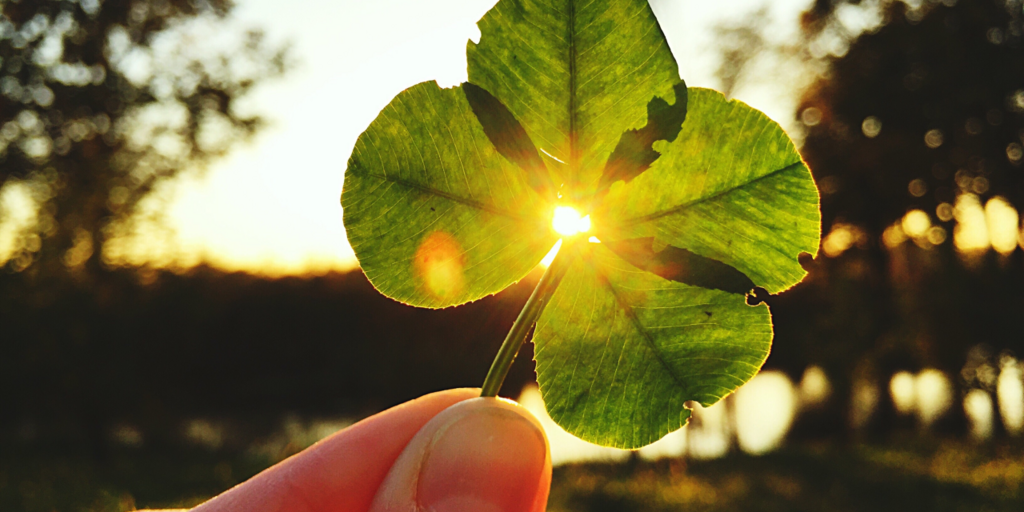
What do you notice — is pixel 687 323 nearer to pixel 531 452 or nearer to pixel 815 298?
pixel 531 452

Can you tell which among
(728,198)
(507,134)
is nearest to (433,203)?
(507,134)

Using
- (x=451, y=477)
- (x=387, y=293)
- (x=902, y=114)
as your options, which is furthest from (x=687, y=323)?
(x=902, y=114)

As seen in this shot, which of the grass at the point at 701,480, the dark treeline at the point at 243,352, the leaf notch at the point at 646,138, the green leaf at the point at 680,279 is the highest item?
the leaf notch at the point at 646,138

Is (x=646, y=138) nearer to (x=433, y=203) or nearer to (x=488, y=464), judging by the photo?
(x=433, y=203)

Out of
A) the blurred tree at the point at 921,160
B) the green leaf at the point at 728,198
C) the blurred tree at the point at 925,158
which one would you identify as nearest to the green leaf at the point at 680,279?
the green leaf at the point at 728,198

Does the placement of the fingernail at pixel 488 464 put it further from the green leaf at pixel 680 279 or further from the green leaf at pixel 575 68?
the green leaf at pixel 575 68

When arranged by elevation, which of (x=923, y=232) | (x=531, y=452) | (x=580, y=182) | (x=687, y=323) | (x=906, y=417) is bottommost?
(x=906, y=417)
